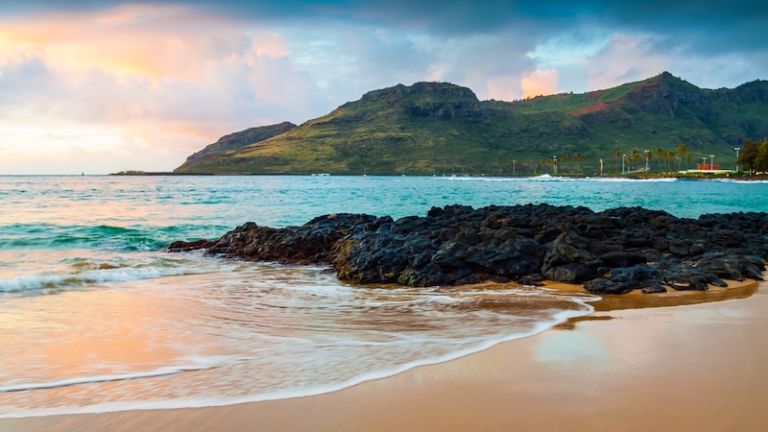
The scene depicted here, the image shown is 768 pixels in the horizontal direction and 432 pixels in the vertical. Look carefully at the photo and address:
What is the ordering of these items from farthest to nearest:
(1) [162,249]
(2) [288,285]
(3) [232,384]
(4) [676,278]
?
(1) [162,249] < (2) [288,285] < (4) [676,278] < (3) [232,384]

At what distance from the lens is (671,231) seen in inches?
799

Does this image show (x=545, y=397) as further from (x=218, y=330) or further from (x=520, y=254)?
(x=520, y=254)

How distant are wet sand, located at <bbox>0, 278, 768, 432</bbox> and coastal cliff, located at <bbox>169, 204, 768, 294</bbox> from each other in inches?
191

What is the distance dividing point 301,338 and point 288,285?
17.7 feet

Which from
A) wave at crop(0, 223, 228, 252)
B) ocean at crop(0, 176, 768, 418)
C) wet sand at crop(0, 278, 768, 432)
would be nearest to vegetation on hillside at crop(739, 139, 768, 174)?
wave at crop(0, 223, 228, 252)

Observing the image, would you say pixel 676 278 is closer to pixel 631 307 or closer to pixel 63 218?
pixel 631 307

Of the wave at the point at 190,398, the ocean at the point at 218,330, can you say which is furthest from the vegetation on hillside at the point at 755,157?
the wave at the point at 190,398

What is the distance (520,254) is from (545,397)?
27.9ft

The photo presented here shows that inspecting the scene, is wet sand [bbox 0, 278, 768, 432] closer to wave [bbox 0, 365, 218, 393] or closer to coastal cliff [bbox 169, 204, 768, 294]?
wave [bbox 0, 365, 218, 393]

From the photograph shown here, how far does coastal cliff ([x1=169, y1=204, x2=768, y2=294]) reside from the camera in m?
12.4

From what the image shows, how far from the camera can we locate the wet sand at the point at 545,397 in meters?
4.65

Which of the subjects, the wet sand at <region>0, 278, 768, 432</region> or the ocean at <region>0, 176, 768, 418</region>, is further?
the ocean at <region>0, 176, 768, 418</region>

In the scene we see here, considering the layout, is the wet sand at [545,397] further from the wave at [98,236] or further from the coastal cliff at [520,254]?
the wave at [98,236]

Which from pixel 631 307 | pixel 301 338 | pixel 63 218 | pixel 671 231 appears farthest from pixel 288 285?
pixel 63 218
